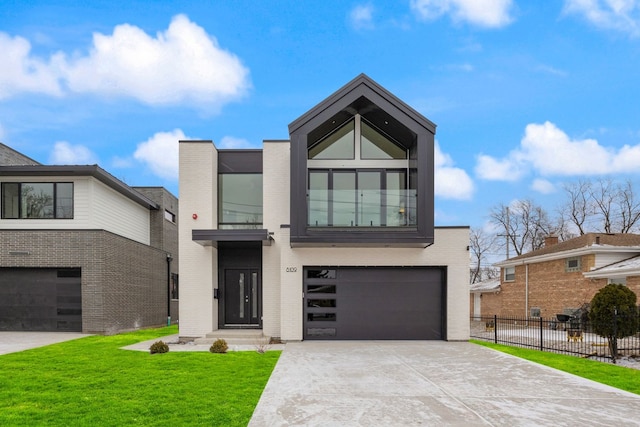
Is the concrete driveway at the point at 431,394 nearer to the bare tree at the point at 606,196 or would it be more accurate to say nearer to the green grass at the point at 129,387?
the green grass at the point at 129,387

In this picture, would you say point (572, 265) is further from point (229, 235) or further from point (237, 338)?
point (229, 235)

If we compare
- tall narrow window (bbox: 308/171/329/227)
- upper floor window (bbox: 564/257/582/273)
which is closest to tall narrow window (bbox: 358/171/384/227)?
tall narrow window (bbox: 308/171/329/227)

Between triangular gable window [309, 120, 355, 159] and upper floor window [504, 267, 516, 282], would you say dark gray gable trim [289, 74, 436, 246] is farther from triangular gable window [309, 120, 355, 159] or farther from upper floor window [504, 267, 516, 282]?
upper floor window [504, 267, 516, 282]

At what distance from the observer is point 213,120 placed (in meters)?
32.1

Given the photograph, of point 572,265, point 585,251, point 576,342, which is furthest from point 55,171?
point 572,265

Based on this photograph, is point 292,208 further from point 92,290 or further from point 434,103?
point 434,103

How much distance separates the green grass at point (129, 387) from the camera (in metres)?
Answer: 5.97

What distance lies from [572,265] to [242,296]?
18.5 metres

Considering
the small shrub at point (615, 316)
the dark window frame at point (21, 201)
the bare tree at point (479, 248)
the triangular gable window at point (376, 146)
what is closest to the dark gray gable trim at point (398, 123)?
the triangular gable window at point (376, 146)

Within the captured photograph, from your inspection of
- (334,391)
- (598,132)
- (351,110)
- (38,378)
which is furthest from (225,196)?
(598,132)

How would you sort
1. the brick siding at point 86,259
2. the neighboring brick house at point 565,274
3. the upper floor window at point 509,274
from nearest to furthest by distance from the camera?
the brick siding at point 86,259
the neighboring brick house at point 565,274
the upper floor window at point 509,274

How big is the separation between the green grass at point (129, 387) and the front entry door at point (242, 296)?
4078mm

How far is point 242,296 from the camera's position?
15.8m

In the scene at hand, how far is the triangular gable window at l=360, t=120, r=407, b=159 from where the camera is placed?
15.1 metres
